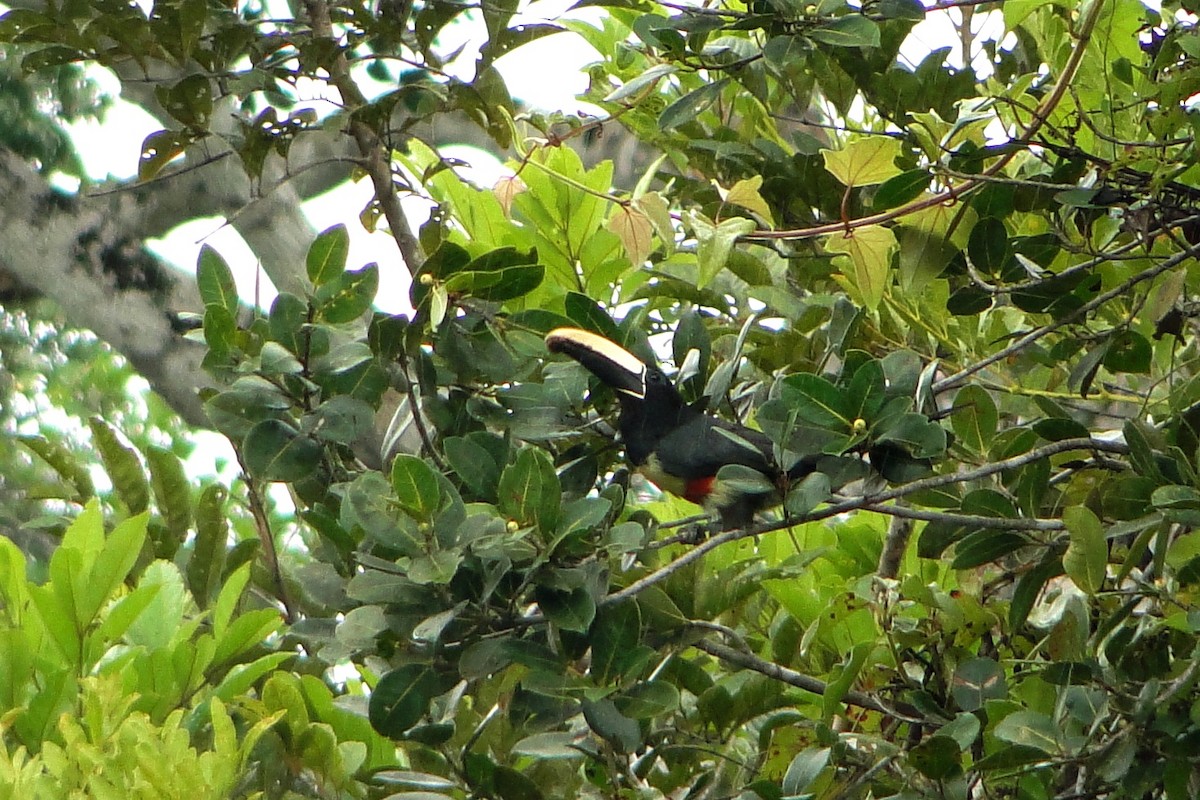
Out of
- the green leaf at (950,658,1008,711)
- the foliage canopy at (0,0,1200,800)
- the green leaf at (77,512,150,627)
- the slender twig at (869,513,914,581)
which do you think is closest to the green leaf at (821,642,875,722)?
the foliage canopy at (0,0,1200,800)

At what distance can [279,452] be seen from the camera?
1689 millimetres

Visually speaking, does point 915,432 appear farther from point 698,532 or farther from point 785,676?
point 698,532

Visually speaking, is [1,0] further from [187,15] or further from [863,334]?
[863,334]

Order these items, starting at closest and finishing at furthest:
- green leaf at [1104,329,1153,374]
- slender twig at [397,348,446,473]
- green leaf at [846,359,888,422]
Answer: green leaf at [846,359,888,422], slender twig at [397,348,446,473], green leaf at [1104,329,1153,374]

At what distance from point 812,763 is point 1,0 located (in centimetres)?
302

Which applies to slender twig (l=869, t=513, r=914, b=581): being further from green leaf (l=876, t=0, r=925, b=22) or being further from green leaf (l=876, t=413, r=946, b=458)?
green leaf (l=876, t=0, r=925, b=22)

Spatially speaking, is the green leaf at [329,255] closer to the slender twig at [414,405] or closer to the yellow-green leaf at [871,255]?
the slender twig at [414,405]

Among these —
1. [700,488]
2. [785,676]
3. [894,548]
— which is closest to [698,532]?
[700,488]

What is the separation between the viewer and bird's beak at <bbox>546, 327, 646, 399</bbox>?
1.90 meters

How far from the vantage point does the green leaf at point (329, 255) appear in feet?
5.81

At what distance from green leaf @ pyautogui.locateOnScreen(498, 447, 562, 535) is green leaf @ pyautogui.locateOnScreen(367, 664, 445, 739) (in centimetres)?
23

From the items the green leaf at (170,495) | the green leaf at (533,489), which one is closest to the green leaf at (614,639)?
the green leaf at (533,489)

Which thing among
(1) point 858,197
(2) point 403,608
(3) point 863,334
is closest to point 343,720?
(2) point 403,608

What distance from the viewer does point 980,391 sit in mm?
1771
